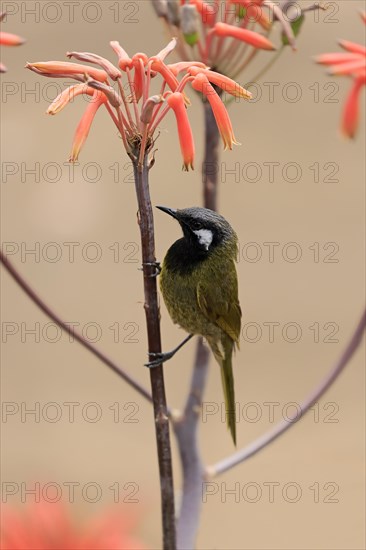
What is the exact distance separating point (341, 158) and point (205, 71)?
5057 mm

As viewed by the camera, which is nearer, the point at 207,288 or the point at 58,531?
the point at 58,531

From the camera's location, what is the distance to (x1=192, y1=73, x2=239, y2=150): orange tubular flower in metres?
1.10

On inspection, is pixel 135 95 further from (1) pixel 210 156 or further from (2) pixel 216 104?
(1) pixel 210 156

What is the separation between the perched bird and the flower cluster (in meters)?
0.29

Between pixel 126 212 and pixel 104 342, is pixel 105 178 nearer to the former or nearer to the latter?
pixel 126 212

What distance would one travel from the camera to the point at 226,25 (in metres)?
1.21

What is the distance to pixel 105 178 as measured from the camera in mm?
5770

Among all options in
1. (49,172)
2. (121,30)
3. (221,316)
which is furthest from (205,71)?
(121,30)

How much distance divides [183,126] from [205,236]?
47 cm

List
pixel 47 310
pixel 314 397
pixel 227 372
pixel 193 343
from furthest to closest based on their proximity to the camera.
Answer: pixel 193 343, pixel 227 372, pixel 314 397, pixel 47 310

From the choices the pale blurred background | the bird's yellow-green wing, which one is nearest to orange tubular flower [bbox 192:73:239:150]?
the bird's yellow-green wing

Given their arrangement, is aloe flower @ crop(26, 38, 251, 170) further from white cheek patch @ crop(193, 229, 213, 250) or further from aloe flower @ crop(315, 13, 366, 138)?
white cheek patch @ crop(193, 229, 213, 250)

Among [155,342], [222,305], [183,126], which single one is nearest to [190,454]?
[222,305]

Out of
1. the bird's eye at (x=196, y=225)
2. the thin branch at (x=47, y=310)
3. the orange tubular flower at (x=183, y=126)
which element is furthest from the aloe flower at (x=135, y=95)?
the bird's eye at (x=196, y=225)
